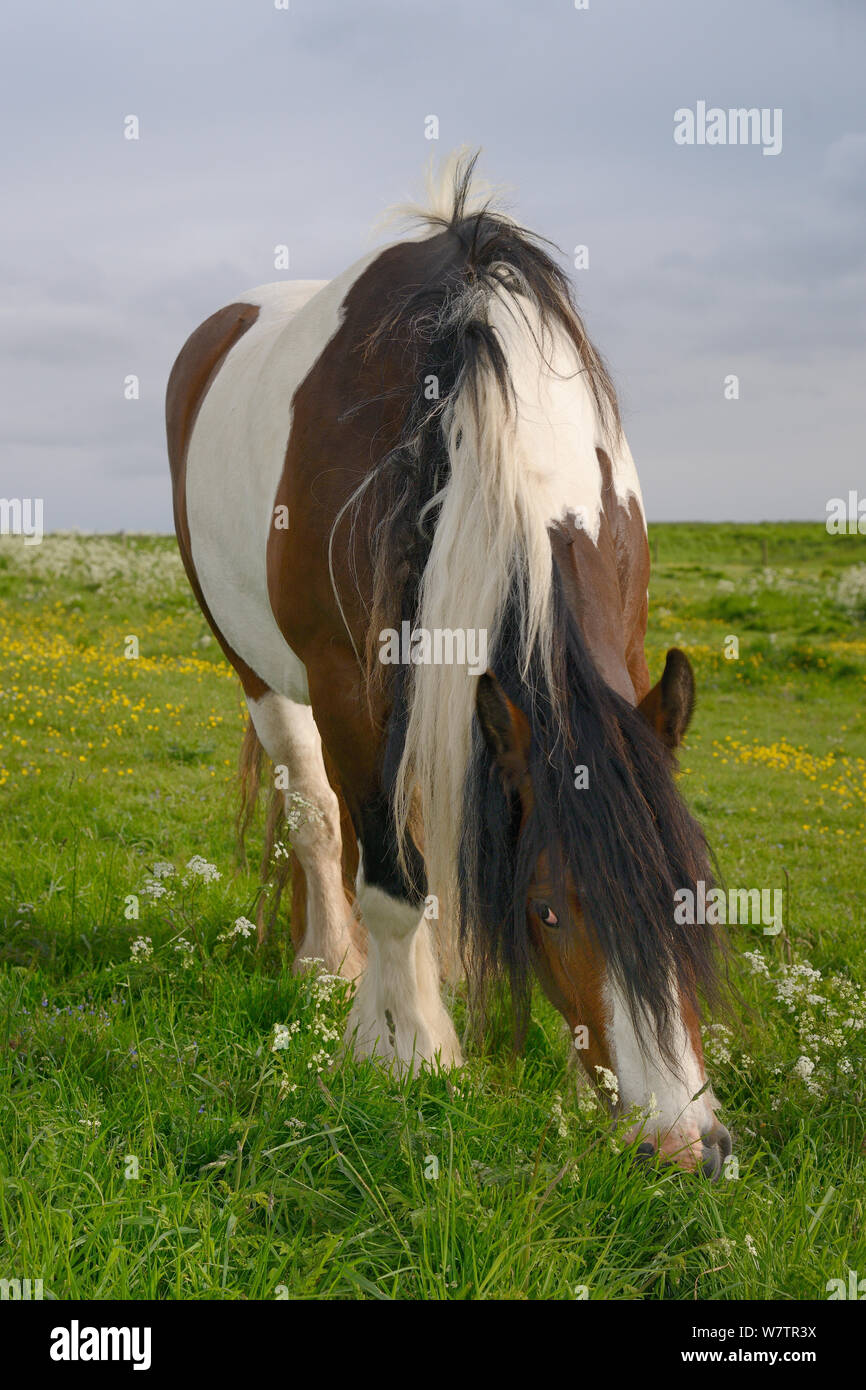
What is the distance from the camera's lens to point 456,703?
2.66 metres

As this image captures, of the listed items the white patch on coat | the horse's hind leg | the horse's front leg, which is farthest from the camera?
the horse's hind leg

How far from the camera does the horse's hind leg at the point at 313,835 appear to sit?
441cm

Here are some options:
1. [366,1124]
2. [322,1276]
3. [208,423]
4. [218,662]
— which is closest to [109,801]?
[208,423]

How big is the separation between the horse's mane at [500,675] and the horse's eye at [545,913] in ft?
0.16

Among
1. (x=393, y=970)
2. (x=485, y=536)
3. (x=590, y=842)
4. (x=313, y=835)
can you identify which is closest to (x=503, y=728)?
(x=590, y=842)

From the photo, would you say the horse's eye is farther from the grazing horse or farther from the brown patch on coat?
the brown patch on coat

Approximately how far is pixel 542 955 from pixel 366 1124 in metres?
0.67

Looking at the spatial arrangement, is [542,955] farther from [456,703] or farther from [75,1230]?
[75,1230]

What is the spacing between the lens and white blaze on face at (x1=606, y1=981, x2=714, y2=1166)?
2.36 metres

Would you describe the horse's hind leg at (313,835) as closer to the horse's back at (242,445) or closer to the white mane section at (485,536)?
the horse's back at (242,445)

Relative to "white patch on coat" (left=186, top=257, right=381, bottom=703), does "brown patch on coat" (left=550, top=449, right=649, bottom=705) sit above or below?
below

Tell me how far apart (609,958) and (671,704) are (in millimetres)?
628

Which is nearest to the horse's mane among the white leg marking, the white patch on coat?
the white leg marking

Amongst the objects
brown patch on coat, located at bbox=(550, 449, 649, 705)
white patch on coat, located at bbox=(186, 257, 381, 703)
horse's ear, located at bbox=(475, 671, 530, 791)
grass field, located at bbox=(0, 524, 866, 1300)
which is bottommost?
grass field, located at bbox=(0, 524, 866, 1300)
